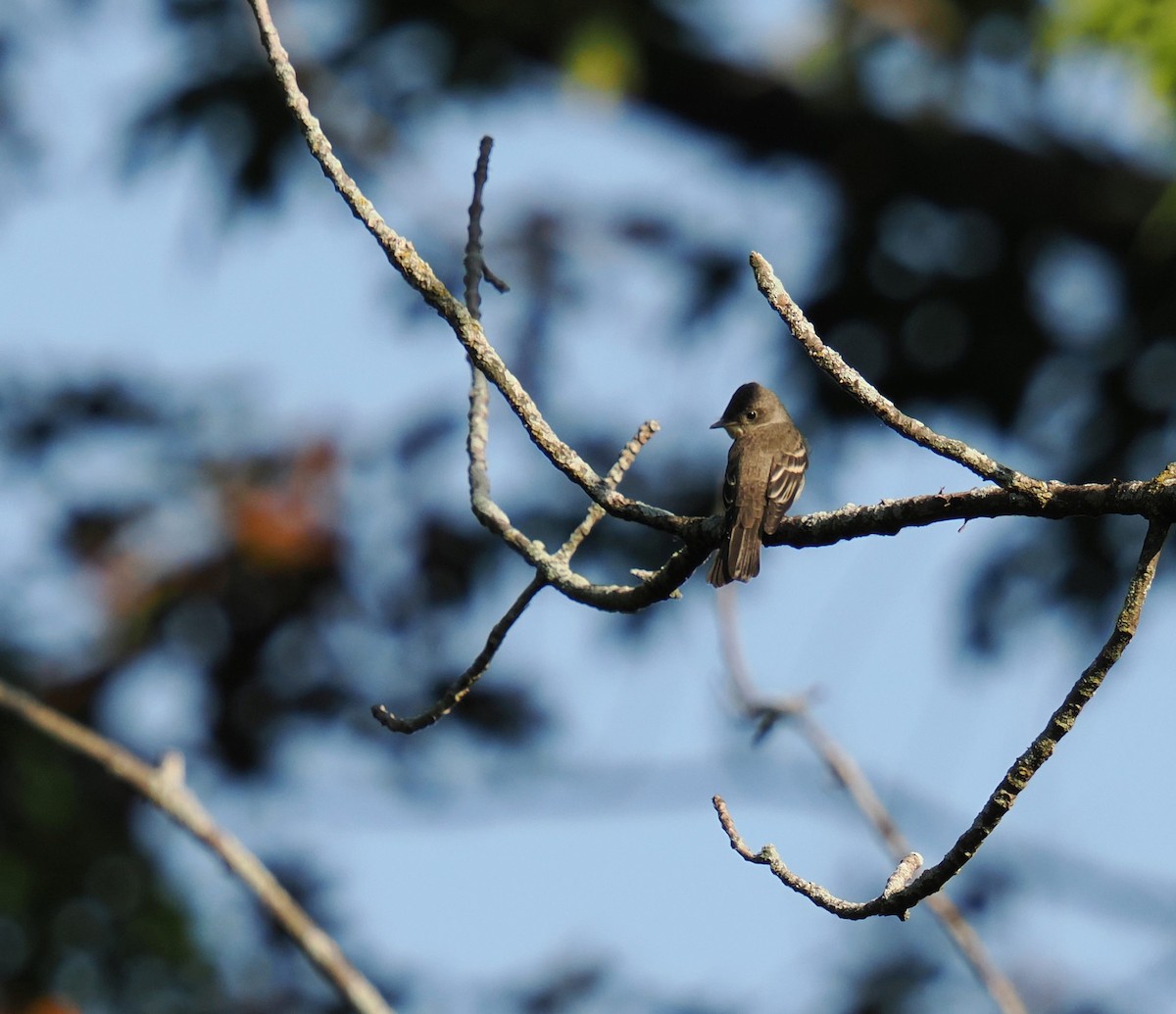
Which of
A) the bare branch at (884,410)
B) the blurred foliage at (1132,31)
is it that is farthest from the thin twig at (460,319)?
the blurred foliage at (1132,31)

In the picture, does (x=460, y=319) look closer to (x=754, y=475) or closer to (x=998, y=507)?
(x=998, y=507)

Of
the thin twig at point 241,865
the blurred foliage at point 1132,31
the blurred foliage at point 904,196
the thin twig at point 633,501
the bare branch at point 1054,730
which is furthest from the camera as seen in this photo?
the blurred foliage at point 904,196

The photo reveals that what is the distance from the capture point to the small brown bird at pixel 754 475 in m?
3.73

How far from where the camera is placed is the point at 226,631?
10.2 meters

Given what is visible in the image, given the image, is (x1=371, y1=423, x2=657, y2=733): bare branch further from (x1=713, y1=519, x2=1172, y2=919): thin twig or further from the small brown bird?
(x1=713, y1=519, x2=1172, y2=919): thin twig

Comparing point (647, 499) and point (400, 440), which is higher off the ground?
point (400, 440)

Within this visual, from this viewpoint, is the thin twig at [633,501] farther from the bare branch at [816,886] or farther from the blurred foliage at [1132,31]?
the blurred foliage at [1132,31]

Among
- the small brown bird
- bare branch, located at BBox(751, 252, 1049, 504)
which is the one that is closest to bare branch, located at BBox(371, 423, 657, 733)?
the small brown bird

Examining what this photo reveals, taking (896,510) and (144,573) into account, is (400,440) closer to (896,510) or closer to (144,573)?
(144,573)

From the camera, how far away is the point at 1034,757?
2.46m

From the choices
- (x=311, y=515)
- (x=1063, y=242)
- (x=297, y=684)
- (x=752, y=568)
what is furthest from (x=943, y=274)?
(x=752, y=568)

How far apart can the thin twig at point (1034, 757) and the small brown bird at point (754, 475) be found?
785 millimetres

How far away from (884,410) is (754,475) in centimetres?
Result: 194

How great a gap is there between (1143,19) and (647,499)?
14.8 ft
